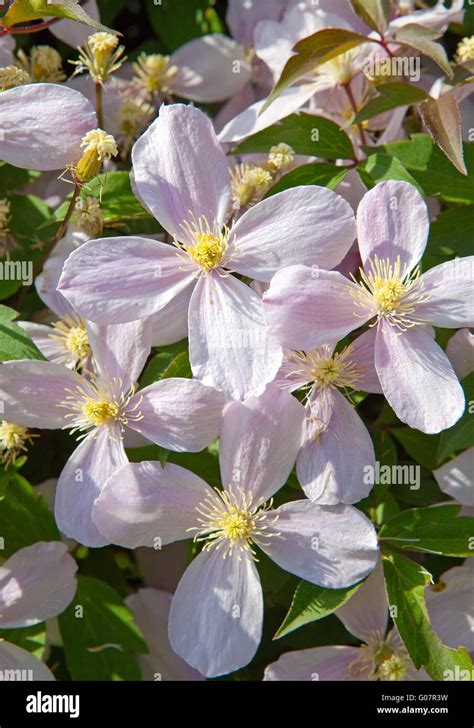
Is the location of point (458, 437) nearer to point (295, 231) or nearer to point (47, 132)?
point (295, 231)

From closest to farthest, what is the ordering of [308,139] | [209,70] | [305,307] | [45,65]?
[305,307] < [308,139] < [45,65] < [209,70]

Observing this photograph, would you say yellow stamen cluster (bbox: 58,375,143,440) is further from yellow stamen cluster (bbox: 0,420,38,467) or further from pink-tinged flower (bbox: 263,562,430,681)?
pink-tinged flower (bbox: 263,562,430,681)

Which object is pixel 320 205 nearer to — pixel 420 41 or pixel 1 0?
pixel 420 41

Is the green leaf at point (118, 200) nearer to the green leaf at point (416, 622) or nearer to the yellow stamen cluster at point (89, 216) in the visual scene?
the yellow stamen cluster at point (89, 216)

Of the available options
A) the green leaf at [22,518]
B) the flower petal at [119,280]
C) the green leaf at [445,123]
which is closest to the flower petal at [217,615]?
the green leaf at [22,518]

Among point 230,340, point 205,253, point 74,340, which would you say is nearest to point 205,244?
point 205,253
